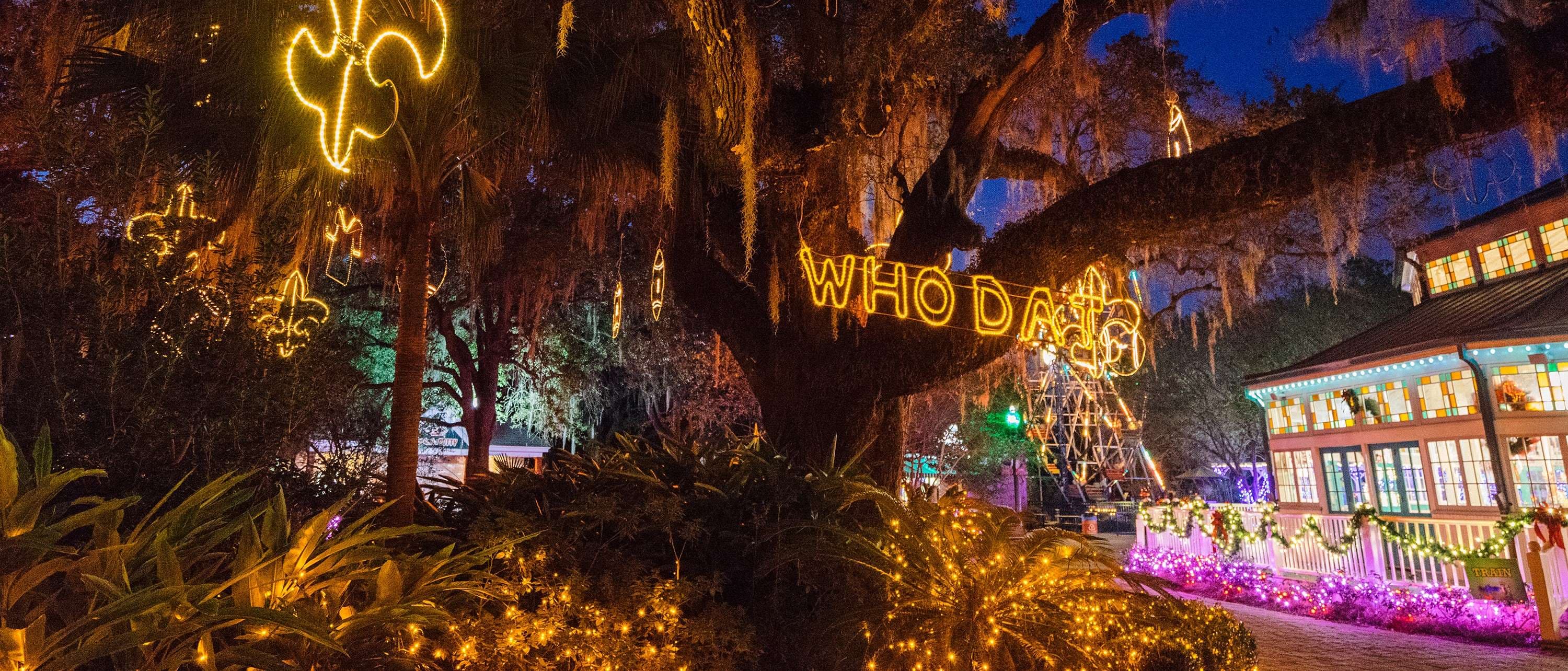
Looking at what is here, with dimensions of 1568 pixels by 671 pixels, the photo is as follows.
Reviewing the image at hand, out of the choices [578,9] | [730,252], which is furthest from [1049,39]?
[578,9]

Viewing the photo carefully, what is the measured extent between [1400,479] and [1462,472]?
1033 mm

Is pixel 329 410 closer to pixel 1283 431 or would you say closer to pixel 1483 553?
pixel 1483 553

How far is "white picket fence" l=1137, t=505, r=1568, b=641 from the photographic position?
7.54m

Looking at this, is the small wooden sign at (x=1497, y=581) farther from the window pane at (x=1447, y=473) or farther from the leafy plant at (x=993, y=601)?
the window pane at (x=1447, y=473)

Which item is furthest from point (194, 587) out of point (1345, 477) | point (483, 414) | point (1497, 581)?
point (1345, 477)

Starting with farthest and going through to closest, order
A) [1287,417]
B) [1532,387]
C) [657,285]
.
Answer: [1287,417]
[1532,387]
[657,285]

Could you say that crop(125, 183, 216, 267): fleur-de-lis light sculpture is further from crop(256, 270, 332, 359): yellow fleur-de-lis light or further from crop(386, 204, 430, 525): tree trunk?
crop(386, 204, 430, 525): tree trunk

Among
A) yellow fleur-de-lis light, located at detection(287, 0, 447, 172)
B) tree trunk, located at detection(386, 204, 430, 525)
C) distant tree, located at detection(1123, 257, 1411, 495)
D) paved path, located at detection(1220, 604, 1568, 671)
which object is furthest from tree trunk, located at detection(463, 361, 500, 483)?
distant tree, located at detection(1123, 257, 1411, 495)

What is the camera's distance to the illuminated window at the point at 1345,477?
14.2 m

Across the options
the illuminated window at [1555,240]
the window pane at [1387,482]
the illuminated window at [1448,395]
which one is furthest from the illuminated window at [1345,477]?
the illuminated window at [1555,240]

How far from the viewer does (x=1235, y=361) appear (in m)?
28.0

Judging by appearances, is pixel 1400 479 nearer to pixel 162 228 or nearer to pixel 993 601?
pixel 993 601

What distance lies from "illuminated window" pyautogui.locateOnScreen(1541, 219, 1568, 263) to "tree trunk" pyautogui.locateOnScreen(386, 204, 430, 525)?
1737cm

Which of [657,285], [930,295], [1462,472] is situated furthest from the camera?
[1462,472]
